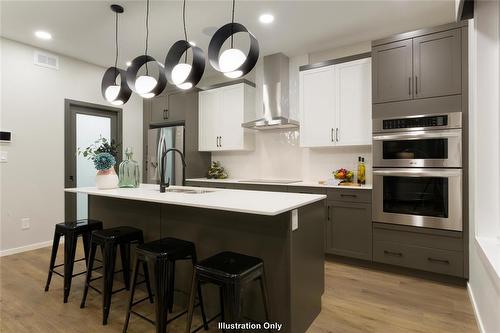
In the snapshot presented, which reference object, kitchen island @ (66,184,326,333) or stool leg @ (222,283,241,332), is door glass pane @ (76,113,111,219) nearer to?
kitchen island @ (66,184,326,333)

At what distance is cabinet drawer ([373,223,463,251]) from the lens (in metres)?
2.76

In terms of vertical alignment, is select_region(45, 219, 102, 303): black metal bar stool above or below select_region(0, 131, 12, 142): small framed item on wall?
below

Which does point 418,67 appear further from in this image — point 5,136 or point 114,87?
point 5,136

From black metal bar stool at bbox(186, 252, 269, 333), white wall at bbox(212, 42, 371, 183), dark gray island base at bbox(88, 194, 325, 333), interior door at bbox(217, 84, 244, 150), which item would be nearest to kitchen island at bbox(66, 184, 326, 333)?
dark gray island base at bbox(88, 194, 325, 333)

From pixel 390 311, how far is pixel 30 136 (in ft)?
15.6

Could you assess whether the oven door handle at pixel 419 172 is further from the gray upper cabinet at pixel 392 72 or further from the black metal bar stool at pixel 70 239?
the black metal bar stool at pixel 70 239

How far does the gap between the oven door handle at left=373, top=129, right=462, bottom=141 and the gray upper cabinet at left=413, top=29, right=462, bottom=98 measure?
378mm

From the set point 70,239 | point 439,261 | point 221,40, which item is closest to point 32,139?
point 70,239

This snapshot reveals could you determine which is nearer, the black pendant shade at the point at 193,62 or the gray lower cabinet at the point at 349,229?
the black pendant shade at the point at 193,62

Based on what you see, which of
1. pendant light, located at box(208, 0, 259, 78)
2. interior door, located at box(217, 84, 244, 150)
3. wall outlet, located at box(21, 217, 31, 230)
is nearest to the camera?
pendant light, located at box(208, 0, 259, 78)

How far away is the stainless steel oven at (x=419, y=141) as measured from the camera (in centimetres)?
275

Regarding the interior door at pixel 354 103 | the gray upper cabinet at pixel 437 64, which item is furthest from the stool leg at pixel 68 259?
the gray upper cabinet at pixel 437 64

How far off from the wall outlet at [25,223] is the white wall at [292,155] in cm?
296

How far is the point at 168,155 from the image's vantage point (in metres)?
4.95
